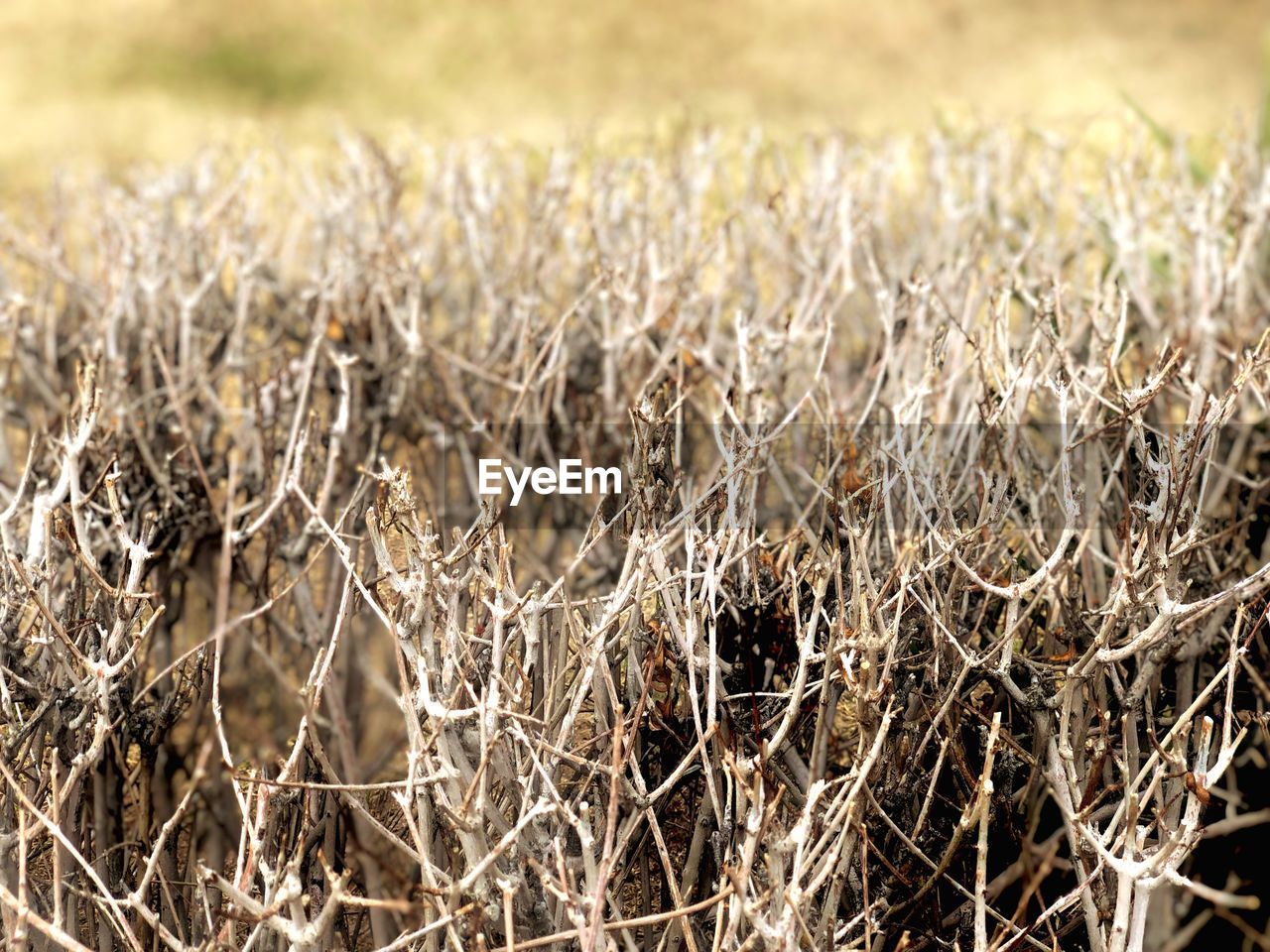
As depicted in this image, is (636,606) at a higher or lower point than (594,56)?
lower

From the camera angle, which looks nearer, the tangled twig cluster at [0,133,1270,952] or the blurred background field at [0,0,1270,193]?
the tangled twig cluster at [0,133,1270,952]

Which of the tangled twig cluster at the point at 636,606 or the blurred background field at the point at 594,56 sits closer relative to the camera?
the tangled twig cluster at the point at 636,606

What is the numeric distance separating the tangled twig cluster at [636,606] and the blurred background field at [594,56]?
9460 mm

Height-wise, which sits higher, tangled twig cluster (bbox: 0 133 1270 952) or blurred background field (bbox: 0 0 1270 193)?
blurred background field (bbox: 0 0 1270 193)

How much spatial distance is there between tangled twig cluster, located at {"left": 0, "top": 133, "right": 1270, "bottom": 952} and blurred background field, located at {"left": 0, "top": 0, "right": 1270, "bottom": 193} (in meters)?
9.46

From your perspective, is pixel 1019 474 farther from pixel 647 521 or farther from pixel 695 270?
pixel 695 270

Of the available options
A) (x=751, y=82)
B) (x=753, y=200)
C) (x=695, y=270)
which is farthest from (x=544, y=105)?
(x=695, y=270)

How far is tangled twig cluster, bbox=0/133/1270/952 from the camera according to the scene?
1828mm

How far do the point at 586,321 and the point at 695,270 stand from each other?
43 cm

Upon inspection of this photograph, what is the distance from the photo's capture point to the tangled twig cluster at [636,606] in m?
1.83

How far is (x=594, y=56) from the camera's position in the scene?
13.8 meters

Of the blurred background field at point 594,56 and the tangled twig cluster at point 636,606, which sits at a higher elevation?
the blurred background field at point 594,56

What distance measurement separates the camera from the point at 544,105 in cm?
1331

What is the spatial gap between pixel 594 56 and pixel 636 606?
1280cm
